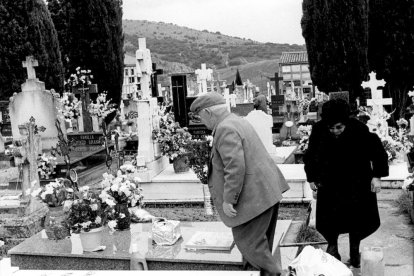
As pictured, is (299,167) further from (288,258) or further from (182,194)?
(288,258)

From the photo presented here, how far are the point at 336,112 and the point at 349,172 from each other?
59 cm

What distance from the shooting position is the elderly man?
12.6ft

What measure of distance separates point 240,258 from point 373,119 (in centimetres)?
667

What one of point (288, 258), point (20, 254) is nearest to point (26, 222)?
point (20, 254)

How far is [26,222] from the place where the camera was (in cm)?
714

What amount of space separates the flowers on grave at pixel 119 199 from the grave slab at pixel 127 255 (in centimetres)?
15

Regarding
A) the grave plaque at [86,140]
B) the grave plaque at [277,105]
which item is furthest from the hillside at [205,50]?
the grave plaque at [86,140]

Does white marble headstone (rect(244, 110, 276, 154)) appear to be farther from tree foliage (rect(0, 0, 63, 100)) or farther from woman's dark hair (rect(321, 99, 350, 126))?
tree foliage (rect(0, 0, 63, 100))

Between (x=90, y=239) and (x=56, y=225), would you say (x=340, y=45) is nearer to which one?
(x=56, y=225)

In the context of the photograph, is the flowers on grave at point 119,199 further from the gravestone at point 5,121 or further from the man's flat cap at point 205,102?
the gravestone at point 5,121

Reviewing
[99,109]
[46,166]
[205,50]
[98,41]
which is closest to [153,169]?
[46,166]

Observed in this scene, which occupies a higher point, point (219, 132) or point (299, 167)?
point (219, 132)

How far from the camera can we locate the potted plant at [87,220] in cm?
487

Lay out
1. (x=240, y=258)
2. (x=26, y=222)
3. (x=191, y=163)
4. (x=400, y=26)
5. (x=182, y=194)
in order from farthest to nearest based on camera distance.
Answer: (x=400, y=26)
(x=182, y=194)
(x=191, y=163)
(x=26, y=222)
(x=240, y=258)
